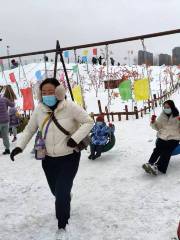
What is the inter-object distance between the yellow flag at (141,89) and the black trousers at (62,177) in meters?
5.71

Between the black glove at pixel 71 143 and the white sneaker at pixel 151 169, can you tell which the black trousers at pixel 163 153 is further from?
the black glove at pixel 71 143

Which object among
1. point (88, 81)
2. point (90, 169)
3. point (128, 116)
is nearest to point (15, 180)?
point (90, 169)

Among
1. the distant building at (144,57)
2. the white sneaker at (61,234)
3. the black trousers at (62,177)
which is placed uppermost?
the distant building at (144,57)

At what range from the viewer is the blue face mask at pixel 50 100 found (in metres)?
4.13

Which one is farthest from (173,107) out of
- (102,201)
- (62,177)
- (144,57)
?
(62,177)

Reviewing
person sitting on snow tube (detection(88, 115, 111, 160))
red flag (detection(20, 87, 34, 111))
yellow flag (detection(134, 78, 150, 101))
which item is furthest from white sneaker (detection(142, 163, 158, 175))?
red flag (detection(20, 87, 34, 111))

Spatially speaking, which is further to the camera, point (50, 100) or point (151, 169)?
point (151, 169)

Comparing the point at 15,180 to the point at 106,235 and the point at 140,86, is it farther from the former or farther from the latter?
the point at 140,86

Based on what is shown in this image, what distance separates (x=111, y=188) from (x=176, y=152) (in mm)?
1518

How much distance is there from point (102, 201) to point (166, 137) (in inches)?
78.9

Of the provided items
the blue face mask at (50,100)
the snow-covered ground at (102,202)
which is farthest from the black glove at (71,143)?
the snow-covered ground at (102,202)

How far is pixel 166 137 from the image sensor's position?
6.68m

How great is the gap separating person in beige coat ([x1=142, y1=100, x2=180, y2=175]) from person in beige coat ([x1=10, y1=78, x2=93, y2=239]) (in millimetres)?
2774

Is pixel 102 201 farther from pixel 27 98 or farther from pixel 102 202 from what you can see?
pixel 27 98
